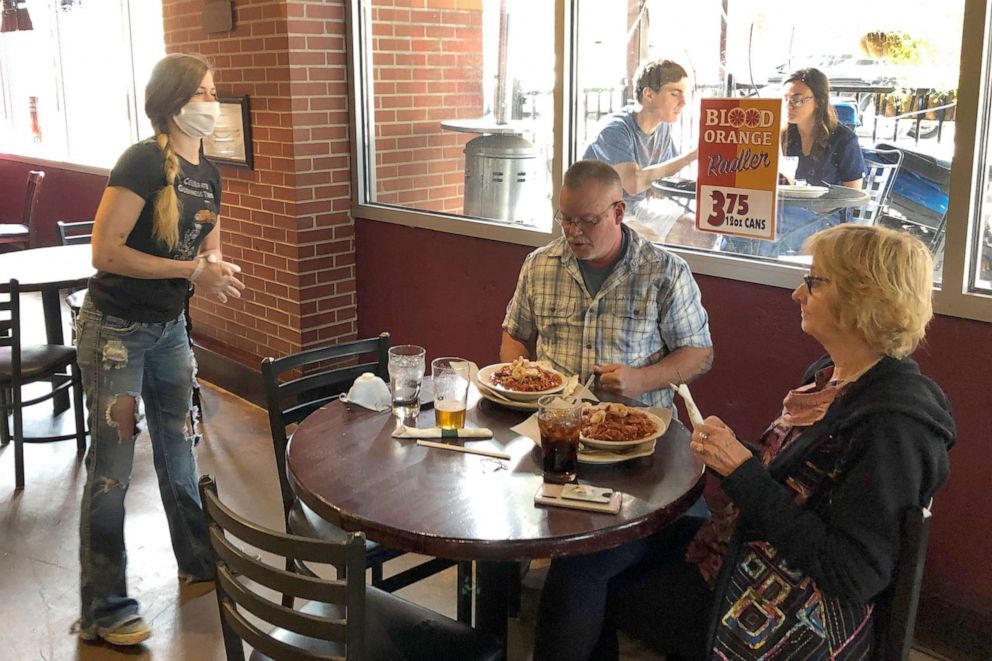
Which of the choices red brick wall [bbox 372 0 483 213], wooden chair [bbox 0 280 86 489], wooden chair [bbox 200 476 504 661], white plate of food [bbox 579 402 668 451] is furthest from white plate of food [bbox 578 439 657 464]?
wooden chair [bbox 0 280 86 489]

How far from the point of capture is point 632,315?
96.6 inches

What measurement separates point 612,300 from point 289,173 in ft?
7.10

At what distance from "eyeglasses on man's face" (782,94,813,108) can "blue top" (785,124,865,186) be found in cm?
9

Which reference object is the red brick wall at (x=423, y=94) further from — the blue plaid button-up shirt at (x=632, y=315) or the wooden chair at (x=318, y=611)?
the wooden chair at (x=318, y=611)

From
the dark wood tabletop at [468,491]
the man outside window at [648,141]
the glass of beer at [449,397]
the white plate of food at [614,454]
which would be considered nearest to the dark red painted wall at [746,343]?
the man outside window at [648,141]

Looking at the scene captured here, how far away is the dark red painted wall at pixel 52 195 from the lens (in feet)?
22.7

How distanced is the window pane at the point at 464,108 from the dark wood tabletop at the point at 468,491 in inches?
65.6

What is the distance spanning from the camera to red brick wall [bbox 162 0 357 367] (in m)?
4.03

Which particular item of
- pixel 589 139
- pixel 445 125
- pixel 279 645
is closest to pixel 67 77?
pixel 445 125

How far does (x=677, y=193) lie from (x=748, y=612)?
1717 mm

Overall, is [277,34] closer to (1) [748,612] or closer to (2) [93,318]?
(2) [93,318]

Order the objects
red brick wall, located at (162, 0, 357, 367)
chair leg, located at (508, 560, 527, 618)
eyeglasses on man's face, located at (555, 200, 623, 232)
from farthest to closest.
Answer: red brick wall, located at (162, 0, 357, 367), chair leg, located at (508, 560, 527, 618), eyeglasses on man's face, located at (555, 200, 623, 232)

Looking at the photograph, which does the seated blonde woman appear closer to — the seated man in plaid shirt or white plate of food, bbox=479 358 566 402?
white plate of food, bbox=479 358 566 402

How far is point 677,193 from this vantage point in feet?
10.0
